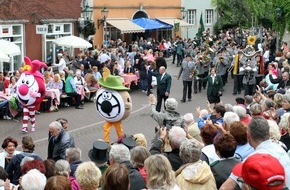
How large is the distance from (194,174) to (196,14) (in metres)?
41.5

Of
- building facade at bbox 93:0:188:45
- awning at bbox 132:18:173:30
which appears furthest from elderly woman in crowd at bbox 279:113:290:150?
awning at bbox 132:18:173:30

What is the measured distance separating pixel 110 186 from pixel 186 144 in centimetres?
149

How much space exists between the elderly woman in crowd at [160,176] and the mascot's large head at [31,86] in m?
9.75

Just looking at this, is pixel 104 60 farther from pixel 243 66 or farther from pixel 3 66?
pixel 243 66

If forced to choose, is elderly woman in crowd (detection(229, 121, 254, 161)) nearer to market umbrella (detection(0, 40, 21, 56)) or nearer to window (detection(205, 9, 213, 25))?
market umbrella (detection(0, 40, 21, 56))

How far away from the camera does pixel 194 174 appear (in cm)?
628

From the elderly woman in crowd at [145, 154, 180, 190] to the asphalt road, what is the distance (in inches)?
289

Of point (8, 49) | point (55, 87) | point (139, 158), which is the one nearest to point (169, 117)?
point (139, 158)

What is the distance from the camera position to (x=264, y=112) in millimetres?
10922

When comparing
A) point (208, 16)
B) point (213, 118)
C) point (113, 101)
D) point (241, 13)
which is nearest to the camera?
point (213, 118)

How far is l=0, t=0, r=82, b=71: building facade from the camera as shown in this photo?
26.5m

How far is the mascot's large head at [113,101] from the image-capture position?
12828mm

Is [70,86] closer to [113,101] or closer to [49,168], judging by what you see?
[113,101]

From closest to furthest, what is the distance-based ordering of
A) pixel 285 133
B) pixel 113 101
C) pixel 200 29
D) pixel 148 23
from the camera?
pixel 285 133 → pixel 113 101 → pixel 148 23 → pixel 200 29
